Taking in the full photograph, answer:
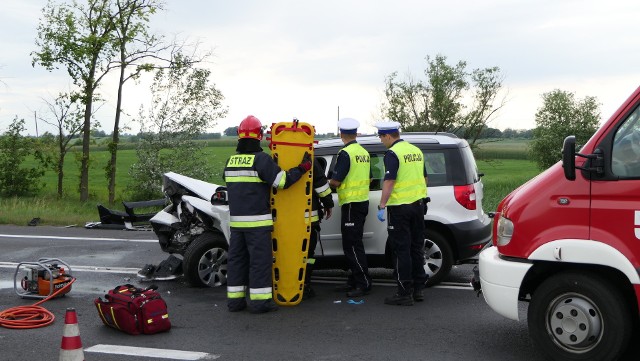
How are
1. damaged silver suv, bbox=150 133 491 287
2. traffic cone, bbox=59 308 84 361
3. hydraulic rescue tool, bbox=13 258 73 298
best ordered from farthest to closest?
1. damaged silver suv, bbox=150 133 491 287
2. hydraulic rescue tool, bbox=13 258 73 298
3. traffic cone, bbox=59 308 84 361

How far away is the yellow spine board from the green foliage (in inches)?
720

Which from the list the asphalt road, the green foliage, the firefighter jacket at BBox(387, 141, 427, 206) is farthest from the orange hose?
the green foliage

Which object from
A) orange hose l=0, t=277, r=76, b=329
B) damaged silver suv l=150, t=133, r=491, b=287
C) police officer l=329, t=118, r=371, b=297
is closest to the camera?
orange hose l=0, t=277, r=76, b=329

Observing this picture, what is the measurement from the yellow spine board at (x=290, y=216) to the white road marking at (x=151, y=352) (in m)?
1.96

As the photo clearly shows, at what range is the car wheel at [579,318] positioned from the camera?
5.25 meters

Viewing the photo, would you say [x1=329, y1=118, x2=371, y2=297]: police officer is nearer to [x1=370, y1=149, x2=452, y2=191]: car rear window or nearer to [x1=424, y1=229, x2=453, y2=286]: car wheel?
[x1=370, y1=149, x2=452, y2=191]: car rear window

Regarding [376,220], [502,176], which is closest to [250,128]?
[376,220]

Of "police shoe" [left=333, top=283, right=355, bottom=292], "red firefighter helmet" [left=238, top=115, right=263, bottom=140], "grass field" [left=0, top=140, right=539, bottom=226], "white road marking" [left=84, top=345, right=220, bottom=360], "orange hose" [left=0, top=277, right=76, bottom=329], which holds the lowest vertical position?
"white road marking" [left=84, top=345, right=220, bottom=360]

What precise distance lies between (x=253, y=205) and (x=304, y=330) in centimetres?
149

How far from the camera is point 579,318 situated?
5367 mm

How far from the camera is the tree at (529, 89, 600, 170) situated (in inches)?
2079

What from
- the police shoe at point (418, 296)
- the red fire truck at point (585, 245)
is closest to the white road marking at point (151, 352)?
the red fire truck at point (585, 245)

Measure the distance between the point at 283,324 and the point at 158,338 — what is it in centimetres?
120

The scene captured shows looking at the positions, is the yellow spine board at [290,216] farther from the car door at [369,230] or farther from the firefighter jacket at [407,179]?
the firefighter jacket at [407,179]
